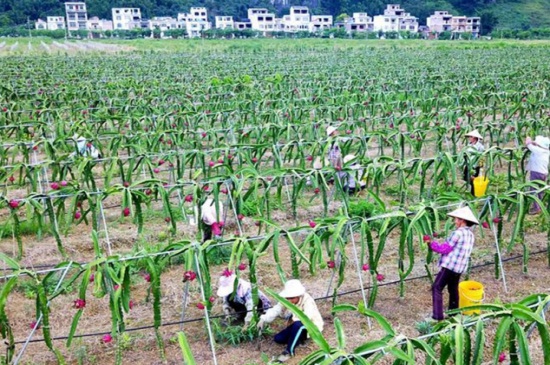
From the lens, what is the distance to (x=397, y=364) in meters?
3.08

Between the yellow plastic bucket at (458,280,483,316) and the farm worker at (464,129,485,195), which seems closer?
the yellow plastic bucket at (458,280,483,316)

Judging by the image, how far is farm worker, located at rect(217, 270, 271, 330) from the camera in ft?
16.4

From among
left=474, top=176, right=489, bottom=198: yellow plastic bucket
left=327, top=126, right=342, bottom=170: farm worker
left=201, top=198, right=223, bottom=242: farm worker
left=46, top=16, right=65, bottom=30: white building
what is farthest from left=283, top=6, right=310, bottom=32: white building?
left=201, top=198, right=223, bottom=242: farm worker

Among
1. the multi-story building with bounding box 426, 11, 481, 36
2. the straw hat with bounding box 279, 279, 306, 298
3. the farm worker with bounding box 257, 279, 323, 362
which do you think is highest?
the multi-story building with bounding box 426, 11, 481, 36

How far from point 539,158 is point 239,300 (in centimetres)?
487

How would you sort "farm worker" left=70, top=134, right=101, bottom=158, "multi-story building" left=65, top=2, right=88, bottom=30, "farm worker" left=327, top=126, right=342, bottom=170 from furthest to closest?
1. "multi-story building" left=65, top=2, right=88, bottom=30
2. "farm worker" left=327, top=126, right=342, bottom=170
3. "farm worker" left=70, top=134, right=101, bottom=158

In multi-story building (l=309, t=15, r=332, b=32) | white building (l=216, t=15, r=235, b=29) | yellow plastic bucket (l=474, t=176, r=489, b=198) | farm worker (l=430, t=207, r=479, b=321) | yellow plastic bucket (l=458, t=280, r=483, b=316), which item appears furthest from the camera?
white building (l=216, t=15, r=235, b=29)

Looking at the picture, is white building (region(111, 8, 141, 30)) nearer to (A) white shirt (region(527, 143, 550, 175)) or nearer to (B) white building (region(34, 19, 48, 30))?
(B) white building (region(34, 19, 48, 30))

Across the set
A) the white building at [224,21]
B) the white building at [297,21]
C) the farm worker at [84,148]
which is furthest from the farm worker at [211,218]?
the white building at [224,21]

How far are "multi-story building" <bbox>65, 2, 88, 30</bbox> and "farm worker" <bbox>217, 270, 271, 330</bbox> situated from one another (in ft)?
305

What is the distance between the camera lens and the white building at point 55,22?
88250 mm

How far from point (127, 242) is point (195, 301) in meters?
1.95

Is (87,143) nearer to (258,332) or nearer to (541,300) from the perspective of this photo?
(258,332)

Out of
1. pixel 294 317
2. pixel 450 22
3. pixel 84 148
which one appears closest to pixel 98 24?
pixel 450 22
